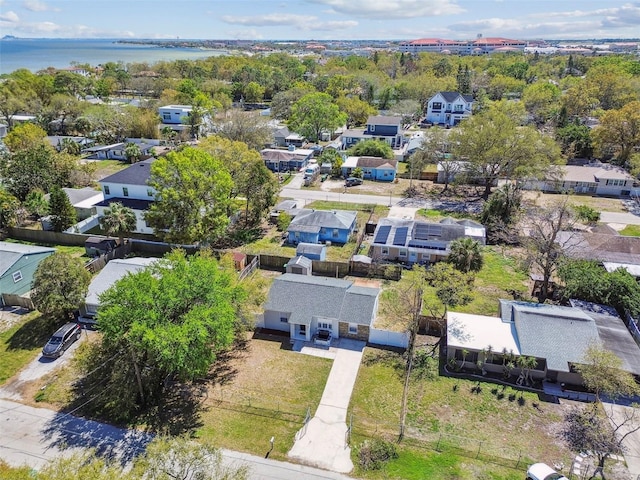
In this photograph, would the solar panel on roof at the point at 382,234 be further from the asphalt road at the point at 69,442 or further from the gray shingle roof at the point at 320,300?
the asphalt road at the point at 69,442

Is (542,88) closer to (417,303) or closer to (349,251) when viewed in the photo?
(349,251)

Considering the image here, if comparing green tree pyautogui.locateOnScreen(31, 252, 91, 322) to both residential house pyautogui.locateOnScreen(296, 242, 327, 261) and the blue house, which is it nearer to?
residential house pyautogui.locateOnScreen(296, 242, 327, 261)

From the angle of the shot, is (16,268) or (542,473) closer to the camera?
(542,473)

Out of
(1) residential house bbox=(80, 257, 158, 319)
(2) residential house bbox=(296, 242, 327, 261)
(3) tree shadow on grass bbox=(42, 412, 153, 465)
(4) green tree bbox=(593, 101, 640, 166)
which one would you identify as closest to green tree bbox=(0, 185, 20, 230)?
(1) residential house bbox=(80, 257, 158, 319)

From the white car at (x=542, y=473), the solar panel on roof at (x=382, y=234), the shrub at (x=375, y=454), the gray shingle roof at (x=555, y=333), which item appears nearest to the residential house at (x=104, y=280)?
the shrub at (x=375, y=454)

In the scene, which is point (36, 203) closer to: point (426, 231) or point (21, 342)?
point (21, 342)

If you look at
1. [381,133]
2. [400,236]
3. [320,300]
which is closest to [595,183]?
[400,236]
